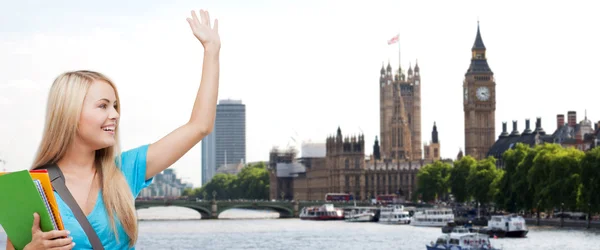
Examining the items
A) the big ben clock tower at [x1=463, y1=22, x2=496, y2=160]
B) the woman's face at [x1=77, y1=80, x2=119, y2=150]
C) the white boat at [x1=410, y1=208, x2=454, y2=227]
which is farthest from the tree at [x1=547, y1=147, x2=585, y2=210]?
the big ben clock tower at [x1=463, y1=22, x2=496, y2=160]

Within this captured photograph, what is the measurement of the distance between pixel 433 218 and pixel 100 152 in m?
91.0

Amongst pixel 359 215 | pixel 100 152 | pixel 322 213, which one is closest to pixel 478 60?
pixel 322 213

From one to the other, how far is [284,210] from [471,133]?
48114 mm

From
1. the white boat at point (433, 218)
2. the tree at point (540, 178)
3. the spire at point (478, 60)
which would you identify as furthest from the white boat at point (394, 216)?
the spire at point (478, 60)

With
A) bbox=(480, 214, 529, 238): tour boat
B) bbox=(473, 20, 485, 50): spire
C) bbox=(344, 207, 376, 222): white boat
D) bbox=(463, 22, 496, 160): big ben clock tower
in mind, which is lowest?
bbox=(480, 214, 529, 238): tour boat

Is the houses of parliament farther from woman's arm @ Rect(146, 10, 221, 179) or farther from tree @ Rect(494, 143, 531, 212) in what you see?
woman's arm @ Rect(146, 10, 221, 179)

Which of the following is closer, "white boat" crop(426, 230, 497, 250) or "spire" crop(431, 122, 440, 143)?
"white boat" crop(426, 230, 497, 250)

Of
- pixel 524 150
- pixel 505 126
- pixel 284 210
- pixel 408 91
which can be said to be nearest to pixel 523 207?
pixel 524 150

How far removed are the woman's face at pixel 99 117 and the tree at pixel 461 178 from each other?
110953 mm

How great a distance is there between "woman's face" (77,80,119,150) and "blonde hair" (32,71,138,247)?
0.02 meters

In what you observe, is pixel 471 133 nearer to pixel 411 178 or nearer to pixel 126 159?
pixel 411 178

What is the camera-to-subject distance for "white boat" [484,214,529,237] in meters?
68.6

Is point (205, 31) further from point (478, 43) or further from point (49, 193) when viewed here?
point (478, 43)

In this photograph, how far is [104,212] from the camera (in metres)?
3.88
